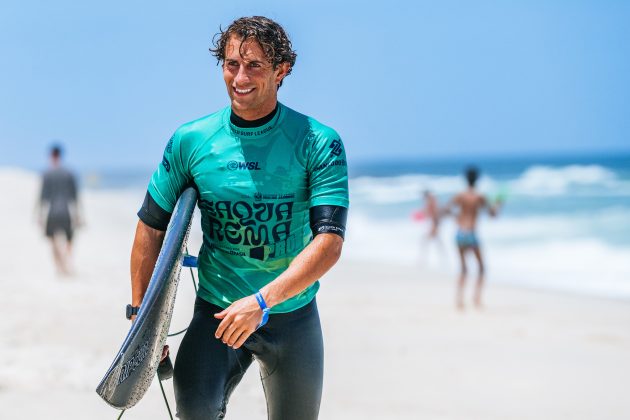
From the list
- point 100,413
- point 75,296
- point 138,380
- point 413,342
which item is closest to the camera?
point 138,380

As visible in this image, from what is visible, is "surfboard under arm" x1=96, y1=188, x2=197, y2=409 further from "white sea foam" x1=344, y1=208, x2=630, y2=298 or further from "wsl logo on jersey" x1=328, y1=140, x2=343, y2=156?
"white sea foam" x1=344, y1=208, x2=630, y2=298

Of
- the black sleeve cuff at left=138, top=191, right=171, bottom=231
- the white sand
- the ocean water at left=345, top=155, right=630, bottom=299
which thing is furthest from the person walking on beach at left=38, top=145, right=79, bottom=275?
the black sleeve cuff at left=138, top=191, right=171, bottom=231

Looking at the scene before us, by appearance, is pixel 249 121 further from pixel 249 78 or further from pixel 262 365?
pixel 262 365

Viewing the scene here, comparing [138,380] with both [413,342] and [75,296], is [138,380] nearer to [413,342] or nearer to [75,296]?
[413,342]

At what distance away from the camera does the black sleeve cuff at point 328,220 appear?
261cm

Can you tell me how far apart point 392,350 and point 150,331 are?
506 cm

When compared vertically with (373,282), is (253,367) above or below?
below

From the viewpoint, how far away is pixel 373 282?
1203 centimetres

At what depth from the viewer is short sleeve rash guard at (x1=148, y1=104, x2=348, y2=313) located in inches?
107

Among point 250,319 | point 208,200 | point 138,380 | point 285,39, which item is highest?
point 285,39

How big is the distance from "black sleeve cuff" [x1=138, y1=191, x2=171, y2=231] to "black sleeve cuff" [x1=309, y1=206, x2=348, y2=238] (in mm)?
515

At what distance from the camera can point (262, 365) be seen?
2943 millimetres

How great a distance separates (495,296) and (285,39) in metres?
8.62

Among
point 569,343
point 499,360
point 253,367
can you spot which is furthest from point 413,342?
point 253,367
